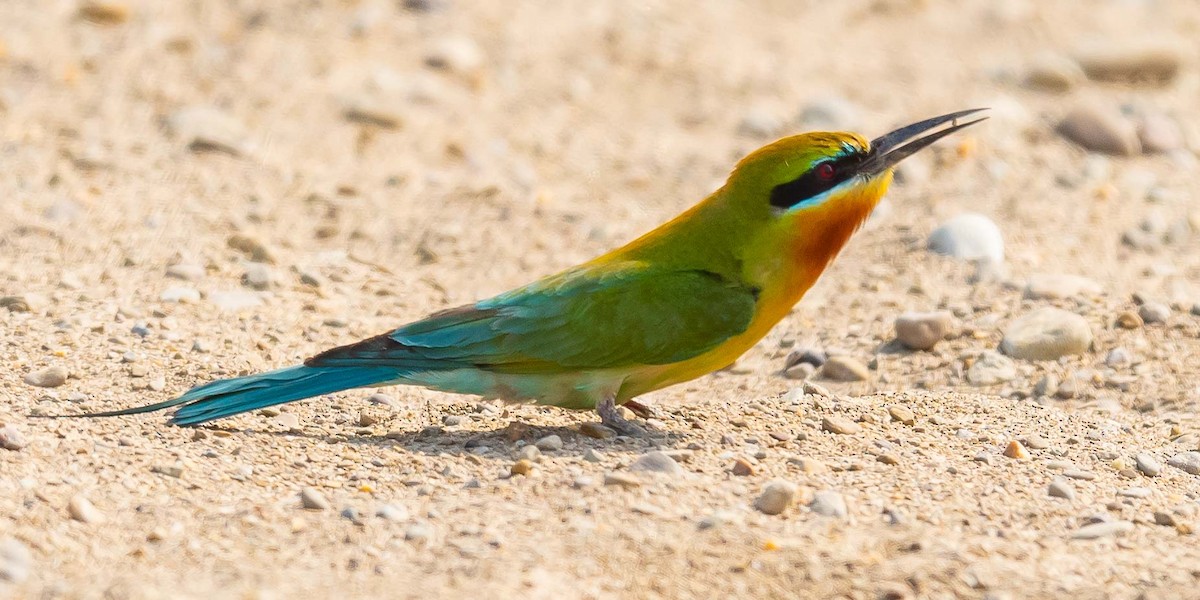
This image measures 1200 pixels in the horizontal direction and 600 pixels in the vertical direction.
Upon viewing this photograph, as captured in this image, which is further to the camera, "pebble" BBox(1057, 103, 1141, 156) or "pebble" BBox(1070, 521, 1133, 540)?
"pebble" BBox(1057, 103, 1141, 156)

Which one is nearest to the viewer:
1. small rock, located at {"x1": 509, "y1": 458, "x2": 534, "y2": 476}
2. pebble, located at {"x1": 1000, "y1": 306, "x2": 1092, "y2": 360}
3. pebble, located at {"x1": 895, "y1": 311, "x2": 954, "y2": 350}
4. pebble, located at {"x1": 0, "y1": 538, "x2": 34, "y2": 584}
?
pebble, located at {"x1": 0, "y1": 538, "x2": 34, "y2": 584}

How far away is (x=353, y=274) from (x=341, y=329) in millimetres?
601

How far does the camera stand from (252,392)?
4195mm

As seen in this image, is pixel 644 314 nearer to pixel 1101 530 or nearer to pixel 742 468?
pixel 742 468

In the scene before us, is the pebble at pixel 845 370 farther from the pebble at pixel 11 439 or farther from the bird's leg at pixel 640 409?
the pebble at pixel 11 439

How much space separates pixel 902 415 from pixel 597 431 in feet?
2.99

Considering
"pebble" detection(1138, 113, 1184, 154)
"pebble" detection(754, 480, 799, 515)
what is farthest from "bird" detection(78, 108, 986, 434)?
"pebble" detection(1138, 113, 1184, 154)

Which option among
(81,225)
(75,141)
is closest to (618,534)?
(81,225)

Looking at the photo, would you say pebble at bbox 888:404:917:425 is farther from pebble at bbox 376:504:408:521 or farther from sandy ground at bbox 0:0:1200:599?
pebble at bbox 376:504:408:521

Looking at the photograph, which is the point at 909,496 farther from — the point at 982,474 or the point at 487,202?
the point at 487,202

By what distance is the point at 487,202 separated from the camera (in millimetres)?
6746

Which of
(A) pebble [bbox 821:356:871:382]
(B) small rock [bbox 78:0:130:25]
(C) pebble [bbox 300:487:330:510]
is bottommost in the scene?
(C) pebble [bbox 300:487:330:510]

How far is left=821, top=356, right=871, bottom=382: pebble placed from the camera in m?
5.10

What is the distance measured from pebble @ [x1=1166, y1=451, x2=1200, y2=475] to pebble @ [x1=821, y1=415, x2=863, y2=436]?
34.0 inches
